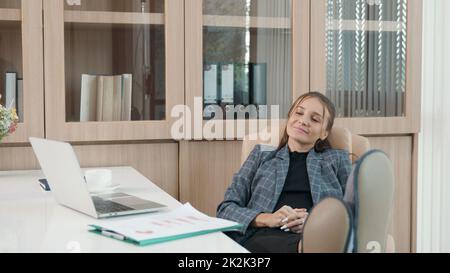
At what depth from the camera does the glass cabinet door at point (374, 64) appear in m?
2.82

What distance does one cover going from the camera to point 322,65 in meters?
2.78

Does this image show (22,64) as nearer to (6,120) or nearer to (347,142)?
(6,120)

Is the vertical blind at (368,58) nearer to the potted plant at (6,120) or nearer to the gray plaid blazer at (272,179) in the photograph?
the gray plaid blazer at (272,179)

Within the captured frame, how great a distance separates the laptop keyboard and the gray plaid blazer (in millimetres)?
546

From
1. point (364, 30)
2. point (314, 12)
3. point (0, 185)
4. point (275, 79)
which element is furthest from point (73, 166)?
point (364, 30)

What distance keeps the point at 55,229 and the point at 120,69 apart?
1.23 metres

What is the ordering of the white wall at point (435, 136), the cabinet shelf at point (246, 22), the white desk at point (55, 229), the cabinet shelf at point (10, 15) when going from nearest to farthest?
1. the white desk at point (55, 229)
2. the cabinet shelf at point (10, 15)
3. the cabinet shelf at point (246, 22)
4. the white wall at point (435, 136)

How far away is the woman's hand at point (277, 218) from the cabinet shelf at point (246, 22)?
0.94 meters

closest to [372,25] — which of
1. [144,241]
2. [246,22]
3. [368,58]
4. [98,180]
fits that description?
[368,58]

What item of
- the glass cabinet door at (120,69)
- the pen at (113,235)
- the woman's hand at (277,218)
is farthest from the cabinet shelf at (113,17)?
the pen at (113,235)

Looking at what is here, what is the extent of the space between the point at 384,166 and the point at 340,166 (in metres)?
1.03

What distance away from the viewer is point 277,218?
2121mm

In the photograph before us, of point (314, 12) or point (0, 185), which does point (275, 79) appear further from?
point (0, 185)

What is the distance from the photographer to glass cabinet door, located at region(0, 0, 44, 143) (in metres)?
2.48
